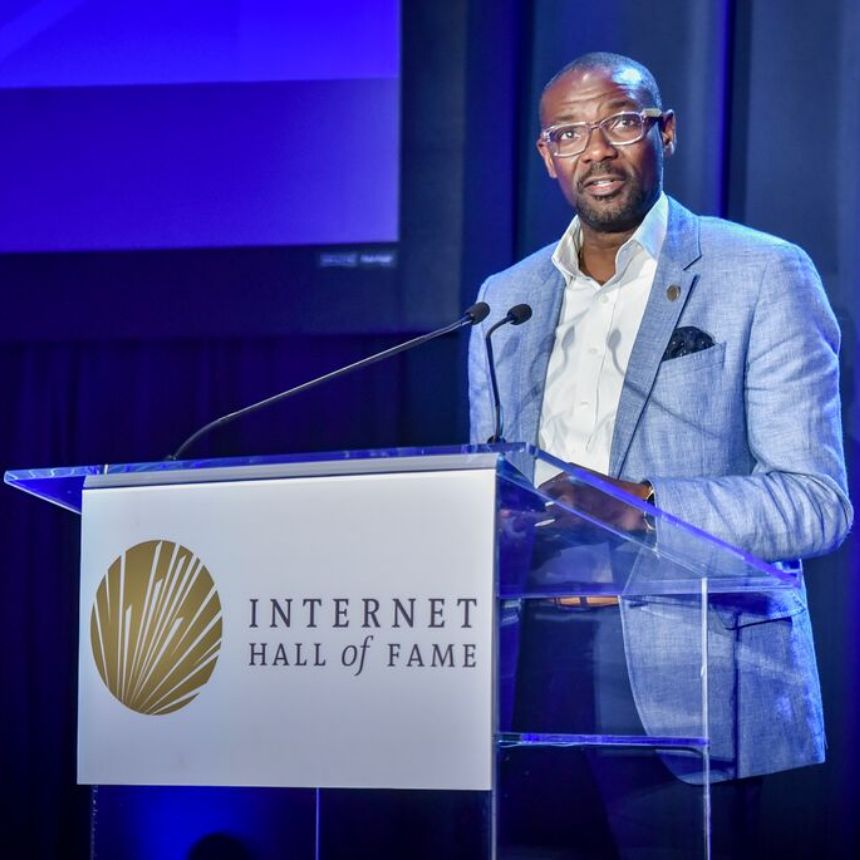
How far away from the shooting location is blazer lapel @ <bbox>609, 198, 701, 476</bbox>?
2.25m

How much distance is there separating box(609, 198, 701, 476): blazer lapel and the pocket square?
1cm

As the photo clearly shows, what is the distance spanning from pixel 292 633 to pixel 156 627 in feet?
0.60

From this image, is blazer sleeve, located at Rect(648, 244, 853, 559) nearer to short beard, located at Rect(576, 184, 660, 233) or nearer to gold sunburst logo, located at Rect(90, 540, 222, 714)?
short beard, located at Rect(576, 184, 660, 233)

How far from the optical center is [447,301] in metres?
3.17

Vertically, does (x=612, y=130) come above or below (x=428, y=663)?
above

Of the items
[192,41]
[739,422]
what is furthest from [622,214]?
[192,41]

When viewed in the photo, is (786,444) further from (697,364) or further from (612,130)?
(612,130)

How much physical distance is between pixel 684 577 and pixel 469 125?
1833 mm

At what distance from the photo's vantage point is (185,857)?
60.8 inches

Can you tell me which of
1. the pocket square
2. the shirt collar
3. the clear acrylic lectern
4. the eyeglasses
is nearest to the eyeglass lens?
the eyeglasses

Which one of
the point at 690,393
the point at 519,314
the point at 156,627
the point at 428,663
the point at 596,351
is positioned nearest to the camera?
the point at 428,663

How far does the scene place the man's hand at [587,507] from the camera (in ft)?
4.95

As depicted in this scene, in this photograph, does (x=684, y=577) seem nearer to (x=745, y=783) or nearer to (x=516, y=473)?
(x=516, y=473)

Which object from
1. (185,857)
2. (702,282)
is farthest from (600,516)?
(702,282)
